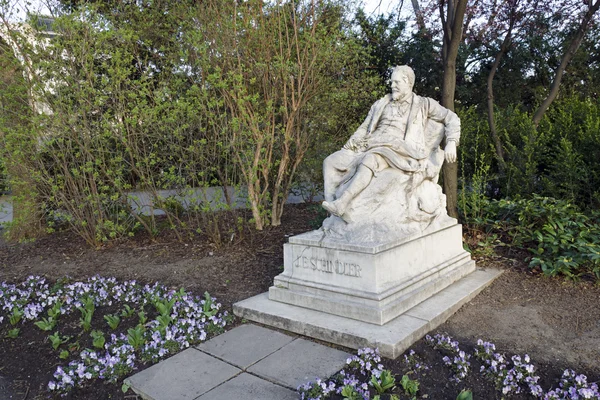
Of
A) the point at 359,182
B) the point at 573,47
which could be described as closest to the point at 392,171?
the point at 359,182

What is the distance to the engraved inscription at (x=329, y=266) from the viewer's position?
346cm

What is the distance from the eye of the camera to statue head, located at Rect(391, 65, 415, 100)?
431 centimetres

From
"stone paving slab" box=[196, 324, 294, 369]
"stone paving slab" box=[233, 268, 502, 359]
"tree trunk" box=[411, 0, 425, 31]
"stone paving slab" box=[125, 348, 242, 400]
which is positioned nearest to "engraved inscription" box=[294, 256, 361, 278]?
"stone paving slab" box=[233, 268, 502, 359]

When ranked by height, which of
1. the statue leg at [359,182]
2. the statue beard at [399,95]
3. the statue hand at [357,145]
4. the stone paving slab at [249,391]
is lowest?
the stone paving slab at [249,391]

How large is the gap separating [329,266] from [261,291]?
1.07 m

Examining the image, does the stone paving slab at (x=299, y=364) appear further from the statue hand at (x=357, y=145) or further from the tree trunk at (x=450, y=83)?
the tree trunk at (x=450, y=83)

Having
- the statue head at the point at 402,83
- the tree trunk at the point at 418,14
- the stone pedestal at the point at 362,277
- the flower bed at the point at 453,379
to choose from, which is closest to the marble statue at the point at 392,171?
the statue head at the point at 402,83

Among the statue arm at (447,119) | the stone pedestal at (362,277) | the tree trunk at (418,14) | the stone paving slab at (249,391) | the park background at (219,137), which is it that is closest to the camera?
the stone paving slab at (249,391)

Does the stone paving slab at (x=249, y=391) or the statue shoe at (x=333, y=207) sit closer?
the stone paving slab at (x=249, y=391)

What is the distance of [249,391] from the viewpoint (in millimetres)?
2541

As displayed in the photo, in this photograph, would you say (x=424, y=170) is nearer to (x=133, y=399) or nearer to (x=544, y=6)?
(x=133, y=399)

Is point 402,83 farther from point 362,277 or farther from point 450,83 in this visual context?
point 362,277

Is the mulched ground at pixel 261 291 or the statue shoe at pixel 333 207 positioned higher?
the statue shoe at pixel 333 207

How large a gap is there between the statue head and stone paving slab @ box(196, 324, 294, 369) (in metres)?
2.53
